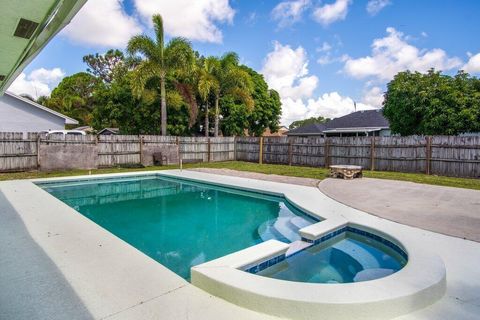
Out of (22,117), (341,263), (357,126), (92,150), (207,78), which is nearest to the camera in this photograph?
(341,263)

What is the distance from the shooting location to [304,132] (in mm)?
26703

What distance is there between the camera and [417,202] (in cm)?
628

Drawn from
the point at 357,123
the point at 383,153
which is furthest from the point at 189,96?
the point at 357,123

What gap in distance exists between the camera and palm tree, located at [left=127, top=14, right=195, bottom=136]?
49.3ft

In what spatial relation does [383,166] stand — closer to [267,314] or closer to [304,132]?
[267,314]

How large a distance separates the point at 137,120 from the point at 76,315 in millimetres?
19052

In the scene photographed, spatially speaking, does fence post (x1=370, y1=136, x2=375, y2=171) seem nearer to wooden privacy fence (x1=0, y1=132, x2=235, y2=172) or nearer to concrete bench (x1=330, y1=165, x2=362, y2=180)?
concrete bench (x1=330, y1=165, x2=362, y2=180)

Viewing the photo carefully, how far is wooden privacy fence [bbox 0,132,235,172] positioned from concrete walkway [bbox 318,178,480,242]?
29.4ft

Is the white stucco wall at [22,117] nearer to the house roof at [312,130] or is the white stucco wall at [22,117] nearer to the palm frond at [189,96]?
the palm frond at [189,96]

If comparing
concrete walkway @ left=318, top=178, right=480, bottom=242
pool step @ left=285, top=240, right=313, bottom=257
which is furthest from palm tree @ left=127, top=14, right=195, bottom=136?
pool step @ left=285, top=240, right=313, bottom=257

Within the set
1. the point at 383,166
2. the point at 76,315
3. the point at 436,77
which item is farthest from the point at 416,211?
the point at 436,77

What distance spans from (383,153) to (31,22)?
491 inches

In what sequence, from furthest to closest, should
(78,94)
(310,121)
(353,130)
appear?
(310,121) < (78,94) < (353,130)

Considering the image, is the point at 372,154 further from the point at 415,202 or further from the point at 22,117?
the point at 22,117
